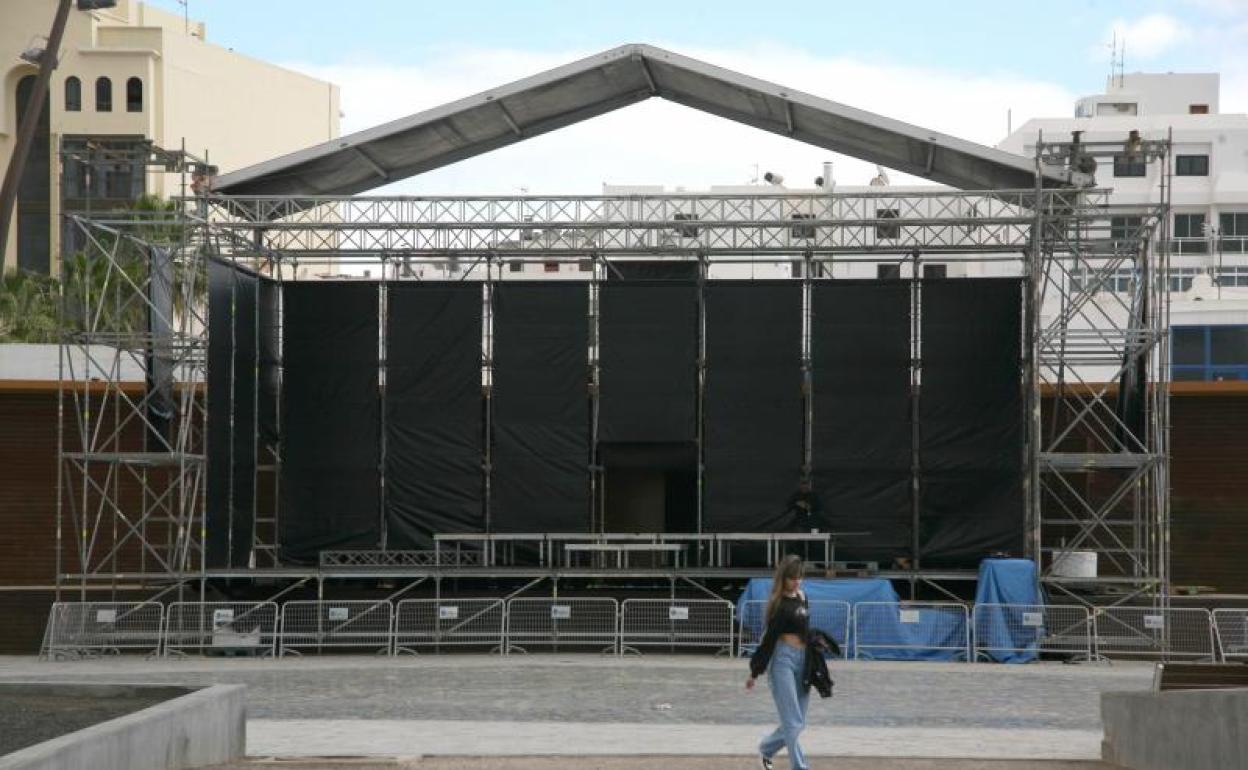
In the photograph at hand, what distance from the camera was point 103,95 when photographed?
3243 inches

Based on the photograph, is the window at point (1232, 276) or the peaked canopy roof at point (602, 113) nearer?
the peaked canopy roof at point (602, 113)

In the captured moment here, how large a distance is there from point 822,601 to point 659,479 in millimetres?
6991

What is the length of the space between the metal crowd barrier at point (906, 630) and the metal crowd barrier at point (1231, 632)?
3466 mm

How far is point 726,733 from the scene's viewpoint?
746 inches

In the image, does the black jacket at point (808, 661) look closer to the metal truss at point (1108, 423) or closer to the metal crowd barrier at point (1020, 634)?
the metal crowd barrier at point (1020, 634)

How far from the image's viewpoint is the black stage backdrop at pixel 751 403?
109 ft

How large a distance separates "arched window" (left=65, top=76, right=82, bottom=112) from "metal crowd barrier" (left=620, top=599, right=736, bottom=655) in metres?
57.0

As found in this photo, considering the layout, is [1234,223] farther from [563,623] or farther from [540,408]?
[563,623]

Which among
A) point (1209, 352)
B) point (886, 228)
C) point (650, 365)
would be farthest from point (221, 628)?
point (1209, 352)

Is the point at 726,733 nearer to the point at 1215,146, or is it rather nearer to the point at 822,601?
the point at 822,601

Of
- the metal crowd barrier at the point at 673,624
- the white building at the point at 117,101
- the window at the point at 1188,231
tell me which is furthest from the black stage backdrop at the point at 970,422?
the white building at the point at 117,101

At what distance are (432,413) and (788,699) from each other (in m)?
19.6

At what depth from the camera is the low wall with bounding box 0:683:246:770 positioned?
12.4 metres

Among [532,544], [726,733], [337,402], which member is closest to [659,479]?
[532,544]
